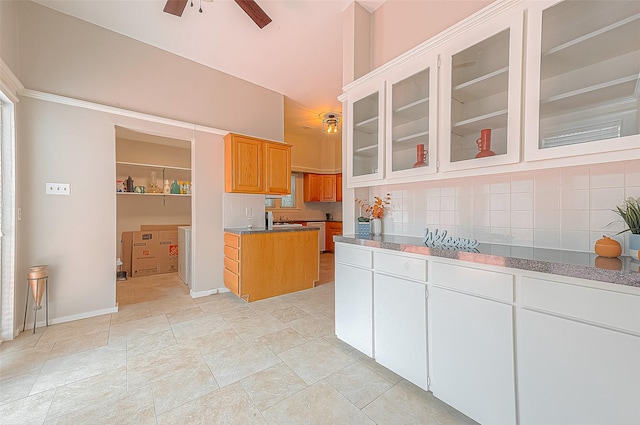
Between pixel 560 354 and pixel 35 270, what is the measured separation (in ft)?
13.3

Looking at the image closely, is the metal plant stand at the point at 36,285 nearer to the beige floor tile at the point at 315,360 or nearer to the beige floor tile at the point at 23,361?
the beige floor tile at the point at 23,361

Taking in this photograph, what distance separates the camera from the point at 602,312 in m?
0.94

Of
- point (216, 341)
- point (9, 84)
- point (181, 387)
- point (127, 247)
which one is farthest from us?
point (127, 247)

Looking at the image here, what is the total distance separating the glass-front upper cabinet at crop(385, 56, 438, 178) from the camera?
5.79 ft

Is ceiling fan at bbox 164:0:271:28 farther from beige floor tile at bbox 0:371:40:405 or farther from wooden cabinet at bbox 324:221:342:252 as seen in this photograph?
wooden cabinet at bbox 324:221:342:252

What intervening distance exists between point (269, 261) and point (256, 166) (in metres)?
1.44

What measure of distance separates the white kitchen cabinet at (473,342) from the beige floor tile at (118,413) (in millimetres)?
1699

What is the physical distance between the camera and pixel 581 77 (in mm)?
1271

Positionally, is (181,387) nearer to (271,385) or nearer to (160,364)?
(160,364)

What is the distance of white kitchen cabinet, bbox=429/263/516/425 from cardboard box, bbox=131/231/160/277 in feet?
15.9

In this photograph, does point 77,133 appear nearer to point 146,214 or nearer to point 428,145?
point 146,214

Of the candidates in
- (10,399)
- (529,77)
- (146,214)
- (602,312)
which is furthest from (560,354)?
(146,214)

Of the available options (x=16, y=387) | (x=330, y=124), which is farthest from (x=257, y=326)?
(x=330, y=124)

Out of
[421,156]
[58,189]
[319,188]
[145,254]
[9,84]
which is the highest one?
[9,84]
